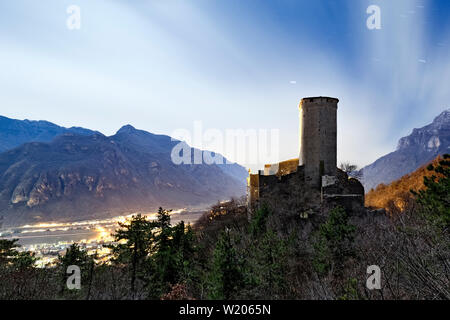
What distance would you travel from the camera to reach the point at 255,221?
25.5 meters

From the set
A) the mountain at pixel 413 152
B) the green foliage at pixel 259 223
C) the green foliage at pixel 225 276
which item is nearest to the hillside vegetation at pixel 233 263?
the green foliage at pixel 225 276

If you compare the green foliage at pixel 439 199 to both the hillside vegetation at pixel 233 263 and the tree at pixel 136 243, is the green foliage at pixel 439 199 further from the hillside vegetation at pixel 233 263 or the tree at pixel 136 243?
the tree at pixel 136 243

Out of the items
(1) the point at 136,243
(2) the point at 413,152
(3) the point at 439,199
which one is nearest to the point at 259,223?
(1) the point at 136,243

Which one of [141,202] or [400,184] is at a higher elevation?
[400,184]

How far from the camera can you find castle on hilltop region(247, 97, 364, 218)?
28609mm

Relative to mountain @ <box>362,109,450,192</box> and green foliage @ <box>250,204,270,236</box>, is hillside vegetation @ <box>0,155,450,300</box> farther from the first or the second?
mountain @ <box>362,109,450,192</box>

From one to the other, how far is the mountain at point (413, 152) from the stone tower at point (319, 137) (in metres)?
129

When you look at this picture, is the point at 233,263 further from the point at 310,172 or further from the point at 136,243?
the point at 310,172

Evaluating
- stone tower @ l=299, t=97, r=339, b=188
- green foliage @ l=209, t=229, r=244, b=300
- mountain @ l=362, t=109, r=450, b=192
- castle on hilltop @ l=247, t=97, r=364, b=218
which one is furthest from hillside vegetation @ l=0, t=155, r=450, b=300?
mountain @ l=362, t=109, r=450, b=192

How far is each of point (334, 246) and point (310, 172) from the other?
12.8 m
